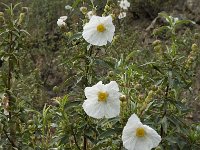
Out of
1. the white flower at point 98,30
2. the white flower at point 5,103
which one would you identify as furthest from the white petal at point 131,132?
the white flower at point 5,103

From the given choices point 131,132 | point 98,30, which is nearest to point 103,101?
point 131,132

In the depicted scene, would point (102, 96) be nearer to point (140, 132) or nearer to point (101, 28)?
point (140, 132)

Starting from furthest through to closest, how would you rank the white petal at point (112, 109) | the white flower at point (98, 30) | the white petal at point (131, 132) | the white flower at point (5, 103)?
the white flower at point (5, 103), the white flower at point (98, 30), the white petal at point (112, 109), the white petal at point (131, 132)

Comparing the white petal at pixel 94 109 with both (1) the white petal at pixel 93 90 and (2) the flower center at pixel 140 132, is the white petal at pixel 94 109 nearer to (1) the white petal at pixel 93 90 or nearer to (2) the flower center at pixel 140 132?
(1) the white petal at pixel 93 90

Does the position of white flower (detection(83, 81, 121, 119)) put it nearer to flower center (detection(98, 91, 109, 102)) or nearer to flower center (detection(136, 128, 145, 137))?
flower center (detection(98, 91, 109, 102))


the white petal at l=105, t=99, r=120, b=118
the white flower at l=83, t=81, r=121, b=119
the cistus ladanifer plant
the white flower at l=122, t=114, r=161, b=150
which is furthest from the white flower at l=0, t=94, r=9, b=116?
the white flower at l=122, t=114, r=161, b=150
